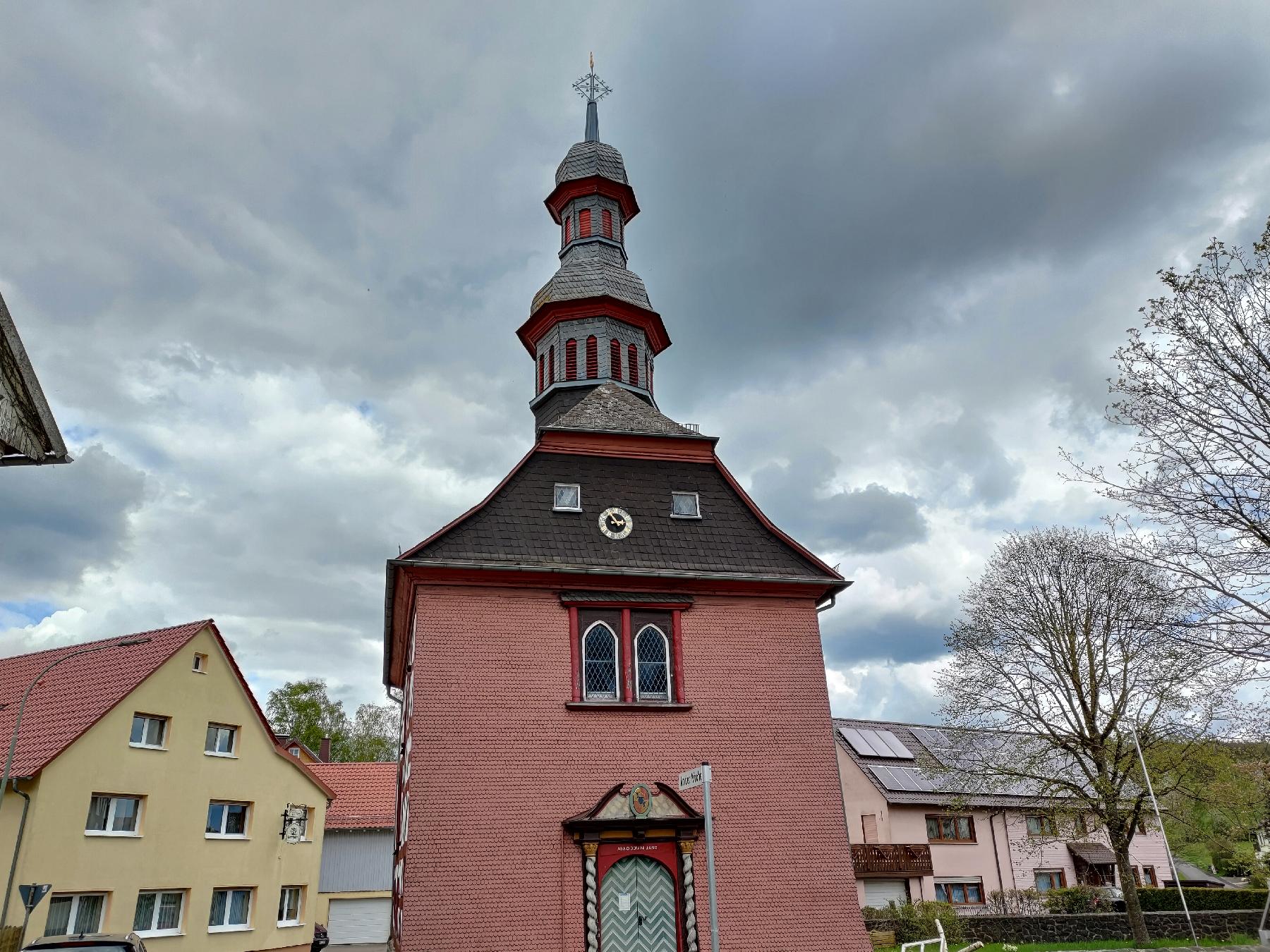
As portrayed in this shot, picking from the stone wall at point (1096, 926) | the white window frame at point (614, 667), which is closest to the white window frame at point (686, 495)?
the white window frame at point (614, 667)

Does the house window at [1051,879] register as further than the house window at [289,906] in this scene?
Yes

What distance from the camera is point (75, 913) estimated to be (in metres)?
22.6

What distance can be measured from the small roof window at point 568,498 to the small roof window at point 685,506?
2.07 metres

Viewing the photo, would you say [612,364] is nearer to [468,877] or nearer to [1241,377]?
[468,877]

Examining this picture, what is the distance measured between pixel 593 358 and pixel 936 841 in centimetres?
2202

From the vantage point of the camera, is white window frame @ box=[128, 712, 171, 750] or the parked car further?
white window frame @ box=[128, 712, 171, 750]

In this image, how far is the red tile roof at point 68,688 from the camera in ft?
77.0

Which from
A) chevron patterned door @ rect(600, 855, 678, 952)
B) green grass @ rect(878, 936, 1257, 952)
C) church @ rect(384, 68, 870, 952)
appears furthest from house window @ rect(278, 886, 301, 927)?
green grass @ rect(878, 936, 1257, 952)

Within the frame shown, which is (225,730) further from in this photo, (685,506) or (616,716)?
(685,506)

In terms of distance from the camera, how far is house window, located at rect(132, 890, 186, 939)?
2412 cm

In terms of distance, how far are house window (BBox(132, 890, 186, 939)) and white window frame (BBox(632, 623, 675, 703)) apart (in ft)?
54.3

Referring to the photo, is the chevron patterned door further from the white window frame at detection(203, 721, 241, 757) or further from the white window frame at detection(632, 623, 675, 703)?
the white window frame at detection(203, 721, 241, 757)

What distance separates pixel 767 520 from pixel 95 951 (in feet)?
45.6

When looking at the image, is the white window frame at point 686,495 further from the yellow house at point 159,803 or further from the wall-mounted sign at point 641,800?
the yellow house at point 159,803
